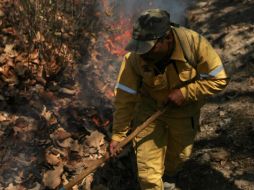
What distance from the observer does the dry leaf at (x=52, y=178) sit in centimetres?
510

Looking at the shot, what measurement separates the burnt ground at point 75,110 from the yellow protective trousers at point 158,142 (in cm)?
74

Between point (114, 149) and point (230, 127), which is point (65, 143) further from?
point (230, 127)

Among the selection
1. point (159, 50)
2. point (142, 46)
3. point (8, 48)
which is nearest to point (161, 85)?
point (159, 50)

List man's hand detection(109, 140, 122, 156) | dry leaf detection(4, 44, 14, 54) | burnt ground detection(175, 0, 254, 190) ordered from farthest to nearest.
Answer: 1. dry leaf detection(4, 44, 14, 54)
2. burnt ground detection(175, 0, 254, 190)
3. man's hand detection(109, 140, 122, 156)

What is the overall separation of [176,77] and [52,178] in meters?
1.90

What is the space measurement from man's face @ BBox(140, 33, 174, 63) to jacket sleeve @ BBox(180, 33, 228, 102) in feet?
0.99

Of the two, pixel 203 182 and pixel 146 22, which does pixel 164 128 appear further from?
pixel 146 22

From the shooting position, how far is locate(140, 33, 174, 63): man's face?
3939mm

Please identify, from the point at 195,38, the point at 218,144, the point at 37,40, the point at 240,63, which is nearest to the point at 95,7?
the point at 37,40

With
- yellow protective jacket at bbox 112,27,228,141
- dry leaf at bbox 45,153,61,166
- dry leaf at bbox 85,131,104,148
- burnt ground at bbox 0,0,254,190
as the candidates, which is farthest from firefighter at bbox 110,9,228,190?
dry leaf at bbox 45,153,61,166

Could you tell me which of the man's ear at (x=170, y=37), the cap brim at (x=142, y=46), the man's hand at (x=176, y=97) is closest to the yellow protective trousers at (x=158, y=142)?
the man's hand at (x=176, y=97)

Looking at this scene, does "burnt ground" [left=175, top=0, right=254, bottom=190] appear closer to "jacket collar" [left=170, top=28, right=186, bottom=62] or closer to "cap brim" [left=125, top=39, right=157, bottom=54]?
"jacket collar" [left=170, top=28, right=186, bottom=62]

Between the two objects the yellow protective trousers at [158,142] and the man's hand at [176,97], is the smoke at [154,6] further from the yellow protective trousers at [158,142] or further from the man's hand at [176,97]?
the man's hand at [176,97]

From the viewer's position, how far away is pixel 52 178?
515 centimetres
